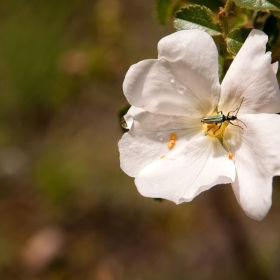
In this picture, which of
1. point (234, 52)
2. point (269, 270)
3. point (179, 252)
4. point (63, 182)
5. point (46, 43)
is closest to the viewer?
point (234, 52)

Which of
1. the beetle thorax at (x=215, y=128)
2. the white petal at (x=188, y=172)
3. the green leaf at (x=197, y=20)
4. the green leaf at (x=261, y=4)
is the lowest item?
the white petal at (x=188, y=172)

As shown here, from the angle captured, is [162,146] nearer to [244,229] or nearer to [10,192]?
[244,229]

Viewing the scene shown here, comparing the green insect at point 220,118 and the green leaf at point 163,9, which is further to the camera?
the green leaf at point 163,9

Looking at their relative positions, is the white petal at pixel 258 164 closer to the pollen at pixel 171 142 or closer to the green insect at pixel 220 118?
the green insect at pixel 220 118

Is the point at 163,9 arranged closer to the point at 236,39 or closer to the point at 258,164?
the point at 236,39

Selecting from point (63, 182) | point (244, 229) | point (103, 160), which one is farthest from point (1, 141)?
point (244, 229)

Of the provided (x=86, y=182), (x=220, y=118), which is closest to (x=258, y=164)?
(x=220, y=118)

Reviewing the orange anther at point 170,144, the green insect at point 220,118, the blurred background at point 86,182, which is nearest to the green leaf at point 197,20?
Result: the green insect at point 220,118
